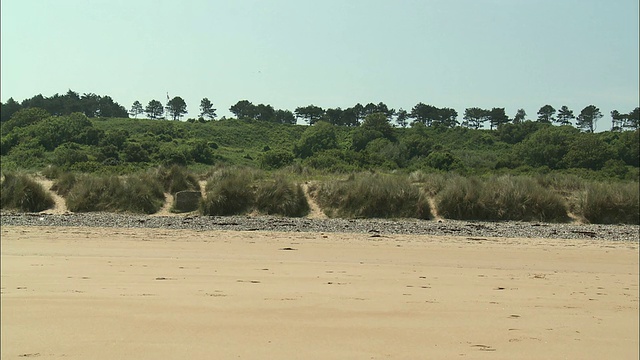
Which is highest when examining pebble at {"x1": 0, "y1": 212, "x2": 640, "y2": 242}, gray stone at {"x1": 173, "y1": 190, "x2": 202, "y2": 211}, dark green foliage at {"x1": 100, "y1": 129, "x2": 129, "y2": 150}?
dark green foliage at {"x1": 100, "y1": 129, "x2": 129, "y2": 150}

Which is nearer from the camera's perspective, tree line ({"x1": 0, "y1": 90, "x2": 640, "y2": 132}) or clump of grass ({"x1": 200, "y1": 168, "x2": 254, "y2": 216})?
clump of grass ({"x1": 200, "y1": 168, "x2": 254, "y2": 216})

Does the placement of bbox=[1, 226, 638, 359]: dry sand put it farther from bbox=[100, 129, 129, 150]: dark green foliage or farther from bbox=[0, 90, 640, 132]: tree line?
bbox=[0, 90, 640, 132]: tree line

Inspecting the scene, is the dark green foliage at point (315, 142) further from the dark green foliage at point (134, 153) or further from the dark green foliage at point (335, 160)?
the dark green foliage at point (134, 153)

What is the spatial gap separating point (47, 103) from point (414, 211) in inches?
1919

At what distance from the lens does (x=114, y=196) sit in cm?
1778

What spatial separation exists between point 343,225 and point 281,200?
2987mm

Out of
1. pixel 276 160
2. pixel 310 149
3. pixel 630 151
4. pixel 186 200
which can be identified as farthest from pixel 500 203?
pixel 310 149

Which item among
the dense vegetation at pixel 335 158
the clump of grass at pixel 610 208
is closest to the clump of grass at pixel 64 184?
the dense vegetation at pixel 335 158

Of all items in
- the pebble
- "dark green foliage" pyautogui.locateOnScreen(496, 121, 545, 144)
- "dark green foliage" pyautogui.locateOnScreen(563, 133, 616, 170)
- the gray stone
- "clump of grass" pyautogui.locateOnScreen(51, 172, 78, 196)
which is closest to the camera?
the pebble

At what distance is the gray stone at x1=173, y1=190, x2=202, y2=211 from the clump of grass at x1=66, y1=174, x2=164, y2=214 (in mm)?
585

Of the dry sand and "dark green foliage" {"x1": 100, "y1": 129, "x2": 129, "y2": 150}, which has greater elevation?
"dark green foliage" {"x1": 100, "y1": 129, "x2": 129, "y2": 150}

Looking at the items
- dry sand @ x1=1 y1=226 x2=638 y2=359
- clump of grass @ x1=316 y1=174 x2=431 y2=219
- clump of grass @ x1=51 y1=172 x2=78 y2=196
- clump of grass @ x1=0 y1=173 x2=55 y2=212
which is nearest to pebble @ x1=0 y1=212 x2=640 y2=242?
clump of grass @ x1=316 y1=174 x2=431 y2=219

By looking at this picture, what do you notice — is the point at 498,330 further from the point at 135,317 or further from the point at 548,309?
the point at 135,317

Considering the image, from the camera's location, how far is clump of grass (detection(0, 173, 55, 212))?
17.3m
